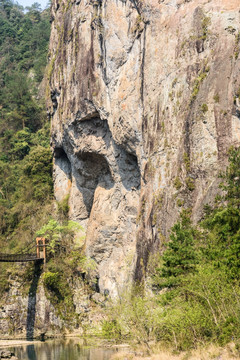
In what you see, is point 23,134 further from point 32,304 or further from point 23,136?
point 32,304

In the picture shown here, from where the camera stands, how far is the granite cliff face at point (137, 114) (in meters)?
17.9

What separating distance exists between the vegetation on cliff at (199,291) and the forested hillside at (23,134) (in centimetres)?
1813

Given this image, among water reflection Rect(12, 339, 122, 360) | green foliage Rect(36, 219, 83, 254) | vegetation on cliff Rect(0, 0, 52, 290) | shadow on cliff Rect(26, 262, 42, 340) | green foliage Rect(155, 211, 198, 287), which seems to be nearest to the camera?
green foliage Rect(155, 211, 198, 287)

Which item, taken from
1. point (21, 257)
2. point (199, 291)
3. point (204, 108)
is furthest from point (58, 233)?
point (199, 291)

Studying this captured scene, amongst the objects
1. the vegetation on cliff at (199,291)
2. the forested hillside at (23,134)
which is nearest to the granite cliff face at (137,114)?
the forested hillside at (23,134)

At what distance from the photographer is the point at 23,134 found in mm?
43594

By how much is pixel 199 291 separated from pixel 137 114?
1274cm

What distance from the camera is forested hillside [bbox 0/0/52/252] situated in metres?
34.2

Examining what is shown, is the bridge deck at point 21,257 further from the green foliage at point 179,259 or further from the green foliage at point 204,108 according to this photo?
the green foliage at point 179,259

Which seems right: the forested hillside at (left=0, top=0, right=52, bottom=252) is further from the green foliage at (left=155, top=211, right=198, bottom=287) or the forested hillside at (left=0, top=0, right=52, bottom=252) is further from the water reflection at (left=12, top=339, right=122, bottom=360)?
the green foliage at (left=155, top=211, right=198, bottom=287)

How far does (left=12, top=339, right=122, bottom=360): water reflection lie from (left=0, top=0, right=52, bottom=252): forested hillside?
9.17 meters

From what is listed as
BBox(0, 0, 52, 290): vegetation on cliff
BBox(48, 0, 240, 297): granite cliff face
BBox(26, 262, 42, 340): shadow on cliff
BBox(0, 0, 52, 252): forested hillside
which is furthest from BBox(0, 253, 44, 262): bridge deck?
BBox(48, 0, 240, 297): granite cliff face

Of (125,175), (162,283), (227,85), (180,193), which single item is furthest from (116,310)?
(125,175)

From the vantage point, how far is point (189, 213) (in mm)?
17516
